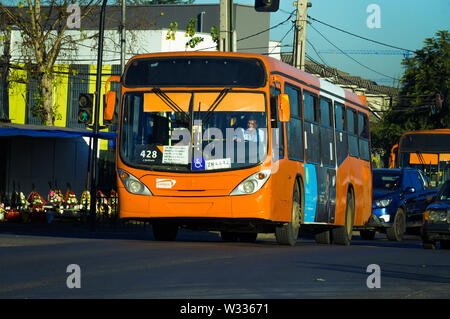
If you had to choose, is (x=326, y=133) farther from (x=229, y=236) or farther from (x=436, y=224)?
(x=229, y=236)

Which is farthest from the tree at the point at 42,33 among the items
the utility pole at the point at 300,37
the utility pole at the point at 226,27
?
the utility pole at the point at 226,27

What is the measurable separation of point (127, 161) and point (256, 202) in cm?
232

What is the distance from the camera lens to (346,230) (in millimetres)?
22781

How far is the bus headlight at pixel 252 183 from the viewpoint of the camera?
56.6ft

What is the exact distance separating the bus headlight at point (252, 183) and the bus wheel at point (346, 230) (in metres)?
5.70

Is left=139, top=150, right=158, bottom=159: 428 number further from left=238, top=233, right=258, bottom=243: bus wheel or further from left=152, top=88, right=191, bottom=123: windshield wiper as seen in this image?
left=238, top=233, right=258, bottom=243: bus wheel

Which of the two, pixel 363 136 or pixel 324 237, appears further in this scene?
pixel 363 136

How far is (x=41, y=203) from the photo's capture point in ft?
99.1

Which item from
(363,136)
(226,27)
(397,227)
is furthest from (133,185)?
(397,227)

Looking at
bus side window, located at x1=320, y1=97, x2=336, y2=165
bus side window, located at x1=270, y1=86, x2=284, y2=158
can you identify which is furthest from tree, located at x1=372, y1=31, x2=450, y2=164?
bus side window, located at x1=270, y1=86, x2=284, y2=158

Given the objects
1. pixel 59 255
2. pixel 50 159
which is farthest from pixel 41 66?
pixel 59 255

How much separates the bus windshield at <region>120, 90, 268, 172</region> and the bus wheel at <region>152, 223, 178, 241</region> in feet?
8.79

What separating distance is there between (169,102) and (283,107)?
1.92m

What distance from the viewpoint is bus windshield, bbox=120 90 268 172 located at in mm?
17297
